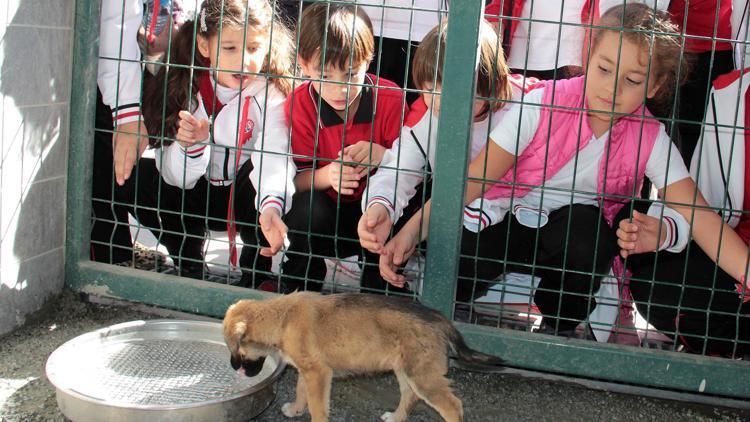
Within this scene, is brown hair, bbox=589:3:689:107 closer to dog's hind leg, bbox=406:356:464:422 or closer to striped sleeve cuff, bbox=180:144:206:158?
dog's hind leg, bbox=406:356:464:422

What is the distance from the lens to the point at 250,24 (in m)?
4.41

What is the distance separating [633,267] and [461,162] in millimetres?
1035

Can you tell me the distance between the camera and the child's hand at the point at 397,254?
3924mm

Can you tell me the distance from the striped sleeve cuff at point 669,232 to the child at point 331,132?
1.30m

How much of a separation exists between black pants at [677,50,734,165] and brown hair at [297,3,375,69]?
1.75 metres

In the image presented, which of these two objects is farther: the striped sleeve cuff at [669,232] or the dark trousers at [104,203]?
the dark trousers at [104,203]

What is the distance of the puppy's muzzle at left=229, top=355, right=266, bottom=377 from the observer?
328cm

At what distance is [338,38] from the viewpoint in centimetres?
418

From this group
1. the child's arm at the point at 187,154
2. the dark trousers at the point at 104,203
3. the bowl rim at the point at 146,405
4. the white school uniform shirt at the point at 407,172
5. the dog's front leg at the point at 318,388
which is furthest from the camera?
the dark trousers at the point at 104,203

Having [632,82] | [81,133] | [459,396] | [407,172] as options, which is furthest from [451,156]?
[81,133]

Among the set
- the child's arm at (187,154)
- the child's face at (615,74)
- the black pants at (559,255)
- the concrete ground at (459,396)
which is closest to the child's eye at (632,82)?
the child's face at (615,74)

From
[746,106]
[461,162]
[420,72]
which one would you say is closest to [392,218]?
[461,162]

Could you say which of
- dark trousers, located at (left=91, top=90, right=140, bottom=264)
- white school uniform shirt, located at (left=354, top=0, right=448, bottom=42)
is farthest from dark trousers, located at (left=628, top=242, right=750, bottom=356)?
dark trousers, located at (left=91, top=90, right=140, bottom=264)

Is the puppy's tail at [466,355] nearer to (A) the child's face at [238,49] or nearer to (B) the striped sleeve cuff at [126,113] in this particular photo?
(A) the child's face at [238,49]
